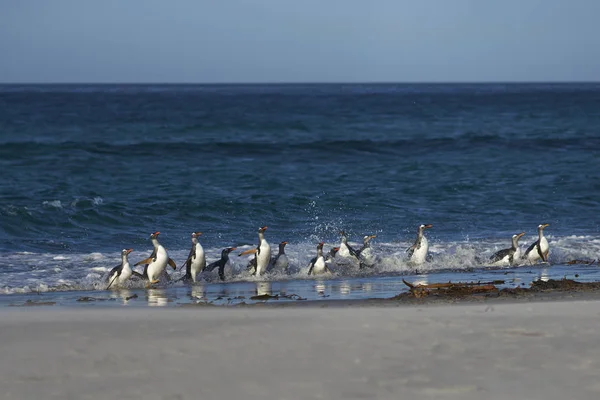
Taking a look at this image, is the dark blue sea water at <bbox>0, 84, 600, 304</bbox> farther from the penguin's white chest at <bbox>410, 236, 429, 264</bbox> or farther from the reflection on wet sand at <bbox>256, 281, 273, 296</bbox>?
the reflection on wet sand at <bbox>256, 281, 273, 296</bbox>

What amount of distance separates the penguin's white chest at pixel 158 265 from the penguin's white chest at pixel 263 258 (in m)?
1.20

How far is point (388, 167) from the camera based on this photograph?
94.0 feet

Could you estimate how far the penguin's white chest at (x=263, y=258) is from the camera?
517 inches

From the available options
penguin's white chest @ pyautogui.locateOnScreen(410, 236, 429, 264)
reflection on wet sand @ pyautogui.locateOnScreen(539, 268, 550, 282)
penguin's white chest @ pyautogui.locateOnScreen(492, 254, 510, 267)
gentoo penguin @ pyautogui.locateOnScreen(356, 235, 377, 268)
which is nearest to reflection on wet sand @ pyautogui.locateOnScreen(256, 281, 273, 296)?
gentoo penguin @ pyautogui.locateOnScreen(356, 235, 377, 268)

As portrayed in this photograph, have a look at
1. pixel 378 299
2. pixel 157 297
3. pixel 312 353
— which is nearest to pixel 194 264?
pixel 157 297

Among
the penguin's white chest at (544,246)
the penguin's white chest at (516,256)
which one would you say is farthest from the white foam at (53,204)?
the penguin's white chest at (544,246)

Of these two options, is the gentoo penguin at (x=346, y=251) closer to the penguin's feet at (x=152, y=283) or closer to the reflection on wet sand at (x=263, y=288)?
the reflection on wet sand at (x=263, y=288)

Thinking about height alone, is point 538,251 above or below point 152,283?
above

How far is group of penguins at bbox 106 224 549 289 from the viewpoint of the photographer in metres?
12.6

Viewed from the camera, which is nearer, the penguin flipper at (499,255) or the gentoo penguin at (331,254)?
the penguin flipper at (499,255)

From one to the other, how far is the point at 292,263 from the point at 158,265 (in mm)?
2035

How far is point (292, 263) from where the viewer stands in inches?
551

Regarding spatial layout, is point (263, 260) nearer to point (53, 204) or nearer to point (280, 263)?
point (280, 263)

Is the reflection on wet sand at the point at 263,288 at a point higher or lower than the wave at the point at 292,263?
lower
